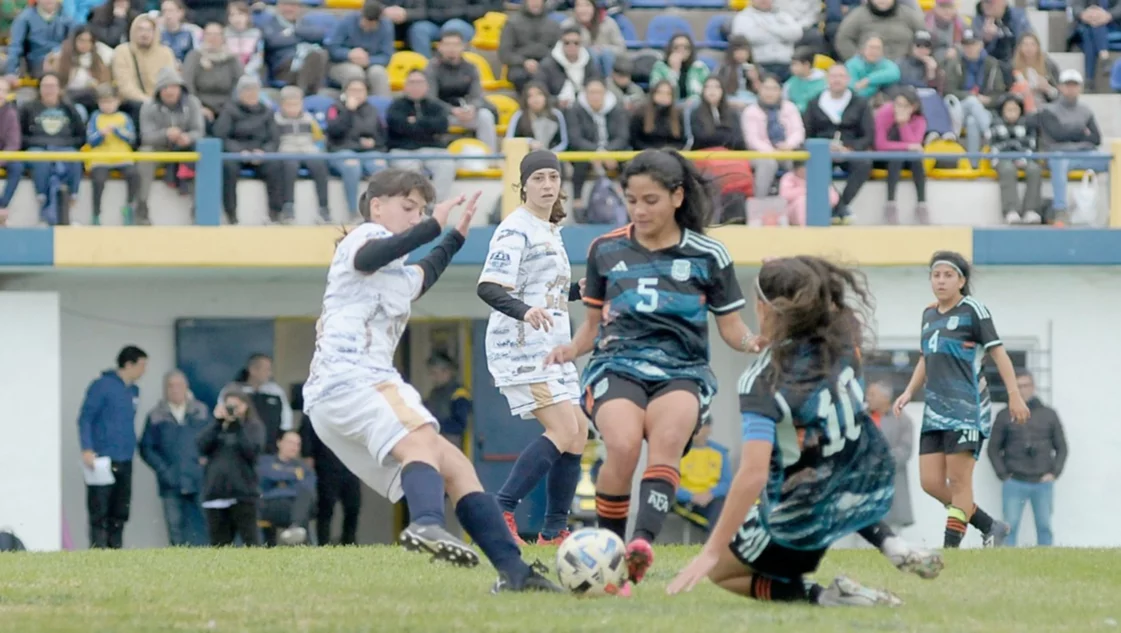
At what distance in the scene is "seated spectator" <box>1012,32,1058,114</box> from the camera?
20516 mm

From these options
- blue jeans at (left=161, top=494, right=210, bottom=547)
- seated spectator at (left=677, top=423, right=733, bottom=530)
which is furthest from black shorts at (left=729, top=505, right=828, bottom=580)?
blue jeans at (left=161, top=494, right=210, bottom=547)

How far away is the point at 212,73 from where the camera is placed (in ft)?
59.5

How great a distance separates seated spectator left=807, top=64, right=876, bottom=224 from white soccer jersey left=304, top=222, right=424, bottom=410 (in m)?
11.1

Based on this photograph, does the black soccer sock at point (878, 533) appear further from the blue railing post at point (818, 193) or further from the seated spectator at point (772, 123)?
the seated spectator at point (772, 123)

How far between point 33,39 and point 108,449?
4373 millimetres

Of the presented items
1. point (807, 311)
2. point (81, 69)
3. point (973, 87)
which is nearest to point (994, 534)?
point (807, 311)

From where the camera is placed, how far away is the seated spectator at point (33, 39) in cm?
1869

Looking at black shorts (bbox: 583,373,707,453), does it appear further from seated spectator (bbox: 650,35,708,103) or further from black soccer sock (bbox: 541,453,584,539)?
seated spectator (bbox: 650,35,708,103)

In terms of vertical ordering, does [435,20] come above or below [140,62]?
above

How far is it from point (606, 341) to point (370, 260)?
1096 mm

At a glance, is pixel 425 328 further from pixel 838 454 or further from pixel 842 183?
pixel 838 454

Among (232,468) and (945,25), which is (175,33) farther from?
(945,25)

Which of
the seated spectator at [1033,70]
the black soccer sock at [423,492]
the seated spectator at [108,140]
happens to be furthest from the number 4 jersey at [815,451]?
the seated spectator at [1033,70]

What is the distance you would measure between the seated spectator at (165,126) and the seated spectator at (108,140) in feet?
0.29
